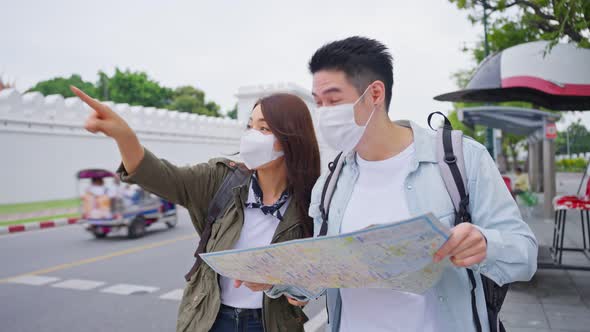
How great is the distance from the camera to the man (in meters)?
1.28

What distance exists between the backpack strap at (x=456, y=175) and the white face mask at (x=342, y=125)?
0.98 feet

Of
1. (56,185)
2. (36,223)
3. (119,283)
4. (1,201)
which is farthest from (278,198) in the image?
(56,185)

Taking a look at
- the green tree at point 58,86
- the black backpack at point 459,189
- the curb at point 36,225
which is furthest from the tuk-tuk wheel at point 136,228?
the green tree at point 58,86

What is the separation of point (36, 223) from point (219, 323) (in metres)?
11.6

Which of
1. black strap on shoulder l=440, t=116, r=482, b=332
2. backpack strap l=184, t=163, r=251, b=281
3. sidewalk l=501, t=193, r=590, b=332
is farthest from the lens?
sidewalk l=501, t=193, r=590, b=332

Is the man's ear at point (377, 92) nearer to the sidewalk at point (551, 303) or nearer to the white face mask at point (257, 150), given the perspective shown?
the white face mask at point (257, 150)

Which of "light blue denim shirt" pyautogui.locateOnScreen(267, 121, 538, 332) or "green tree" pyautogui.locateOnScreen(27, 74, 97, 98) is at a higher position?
"green tree" pyautogui.locateOnScreen(27, 74, 97, 98)

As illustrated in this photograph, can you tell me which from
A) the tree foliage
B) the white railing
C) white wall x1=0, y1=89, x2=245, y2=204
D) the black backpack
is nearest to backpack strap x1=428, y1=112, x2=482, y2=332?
the black backpack

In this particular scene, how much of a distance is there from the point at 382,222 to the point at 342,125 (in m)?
0.38

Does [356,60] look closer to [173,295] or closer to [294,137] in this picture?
[294,137]

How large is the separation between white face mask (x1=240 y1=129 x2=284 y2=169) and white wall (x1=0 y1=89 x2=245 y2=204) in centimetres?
1061

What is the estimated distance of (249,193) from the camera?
2.09 metres

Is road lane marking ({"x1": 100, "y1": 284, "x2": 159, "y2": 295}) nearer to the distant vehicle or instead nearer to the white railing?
the distant vehicle

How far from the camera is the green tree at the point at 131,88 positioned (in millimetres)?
47375
